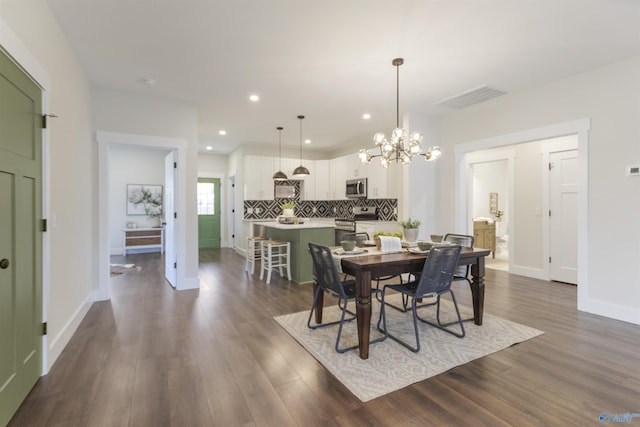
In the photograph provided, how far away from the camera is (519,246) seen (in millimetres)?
5391

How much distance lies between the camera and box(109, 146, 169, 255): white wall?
7.89 metres

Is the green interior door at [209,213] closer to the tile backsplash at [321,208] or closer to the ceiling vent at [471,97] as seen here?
the tile backsplash at [321,208]

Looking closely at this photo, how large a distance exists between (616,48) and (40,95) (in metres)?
5.08

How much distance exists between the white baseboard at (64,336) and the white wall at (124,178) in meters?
5.07

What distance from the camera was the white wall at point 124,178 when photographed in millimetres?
7891

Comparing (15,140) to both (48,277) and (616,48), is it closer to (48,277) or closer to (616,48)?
(48,277)

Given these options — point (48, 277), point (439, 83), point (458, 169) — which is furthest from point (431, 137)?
point (48, 277)

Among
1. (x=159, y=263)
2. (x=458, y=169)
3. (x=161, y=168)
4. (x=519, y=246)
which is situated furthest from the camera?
(x=161, y=168)

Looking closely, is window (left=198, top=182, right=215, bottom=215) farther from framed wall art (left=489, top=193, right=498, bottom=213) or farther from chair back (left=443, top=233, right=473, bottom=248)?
framed wall art (left=489, top=193, right=498, bottom=213)

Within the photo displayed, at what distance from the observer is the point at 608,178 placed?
3420mm

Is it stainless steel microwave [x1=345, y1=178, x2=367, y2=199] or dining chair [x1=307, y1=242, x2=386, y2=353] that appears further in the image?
stainless steel microwave [x1=345, y1=178, x2=367, y2=199]

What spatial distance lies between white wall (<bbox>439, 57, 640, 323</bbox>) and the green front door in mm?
5146

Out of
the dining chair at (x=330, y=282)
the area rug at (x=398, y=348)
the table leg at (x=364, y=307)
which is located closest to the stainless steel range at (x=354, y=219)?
the area rug at (x=398, y=348)

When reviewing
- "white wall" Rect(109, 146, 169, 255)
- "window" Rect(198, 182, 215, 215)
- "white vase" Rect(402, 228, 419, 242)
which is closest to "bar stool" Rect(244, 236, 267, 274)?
"white vase" Rect(402, 228, 419, 242)
